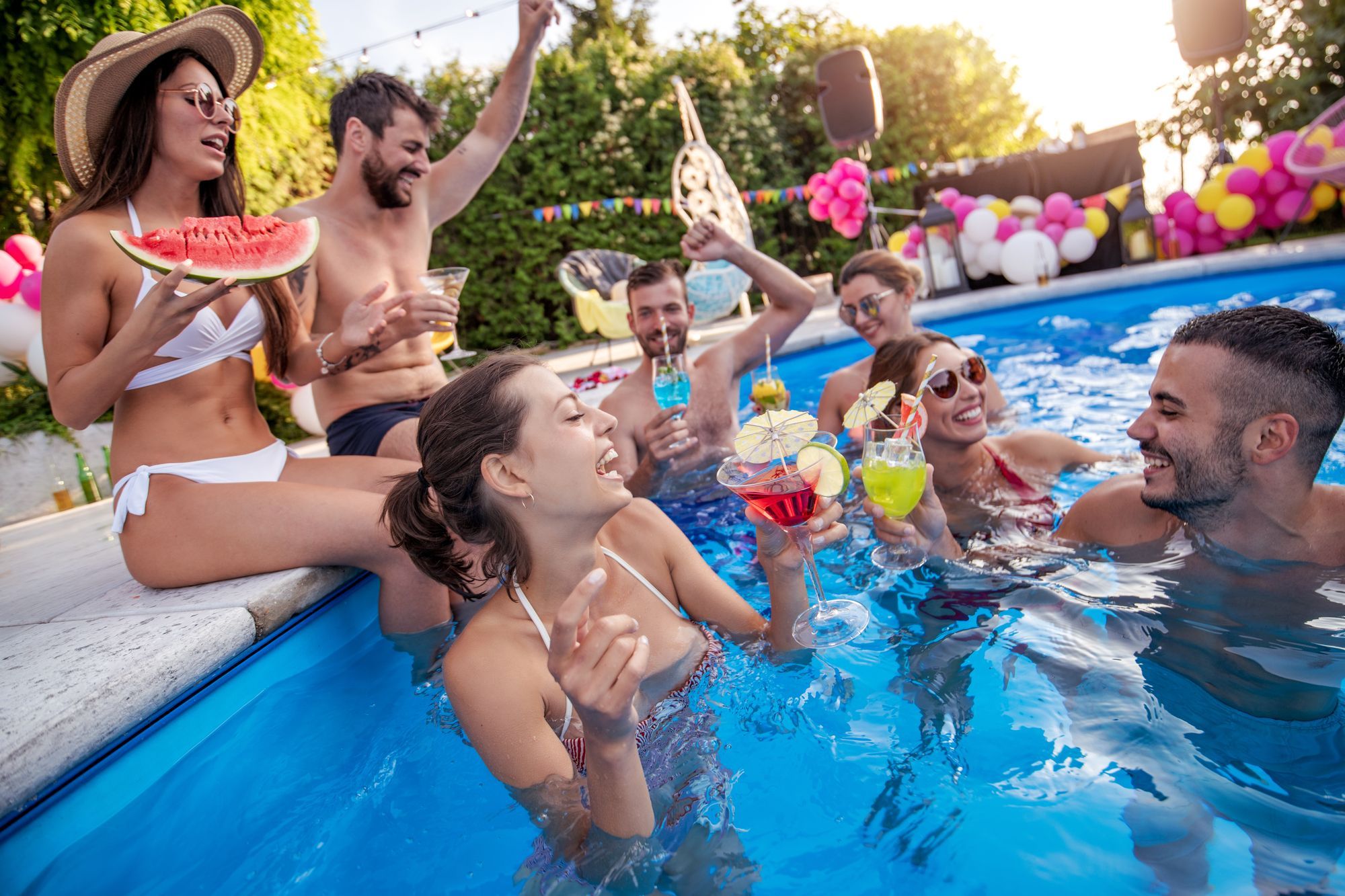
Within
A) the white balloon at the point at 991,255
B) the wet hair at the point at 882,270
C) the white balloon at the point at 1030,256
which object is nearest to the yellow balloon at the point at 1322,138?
the white balloon at the point at 1030,256

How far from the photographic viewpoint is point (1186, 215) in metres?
11.1

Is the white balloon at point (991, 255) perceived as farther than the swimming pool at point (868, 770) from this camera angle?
Yes

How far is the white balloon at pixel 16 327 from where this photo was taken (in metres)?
6.46

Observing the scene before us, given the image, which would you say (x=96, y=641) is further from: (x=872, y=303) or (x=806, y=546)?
(x=872, y=303)

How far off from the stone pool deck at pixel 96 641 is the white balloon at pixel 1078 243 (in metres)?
10.9

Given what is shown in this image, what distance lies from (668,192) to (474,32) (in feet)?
18.3

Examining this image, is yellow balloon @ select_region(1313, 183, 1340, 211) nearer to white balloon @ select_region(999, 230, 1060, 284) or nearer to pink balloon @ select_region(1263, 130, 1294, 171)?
pink balloon @ select_region(1263, 130, 1294, 171)

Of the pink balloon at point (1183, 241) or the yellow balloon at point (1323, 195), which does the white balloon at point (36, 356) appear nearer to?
the pink balloon at point (1183, 241)

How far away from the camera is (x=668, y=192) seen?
1403 cm

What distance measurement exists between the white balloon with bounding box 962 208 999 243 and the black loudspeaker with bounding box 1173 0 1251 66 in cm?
331

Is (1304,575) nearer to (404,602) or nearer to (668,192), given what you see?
(404,602)

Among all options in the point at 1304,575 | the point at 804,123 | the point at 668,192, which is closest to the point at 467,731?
the point at 1304,575

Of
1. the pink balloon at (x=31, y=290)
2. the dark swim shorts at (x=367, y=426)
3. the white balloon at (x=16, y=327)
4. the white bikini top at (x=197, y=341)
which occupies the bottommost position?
the dark swim shorts at (x=367, y=426)

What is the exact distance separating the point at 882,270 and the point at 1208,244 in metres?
8.36
